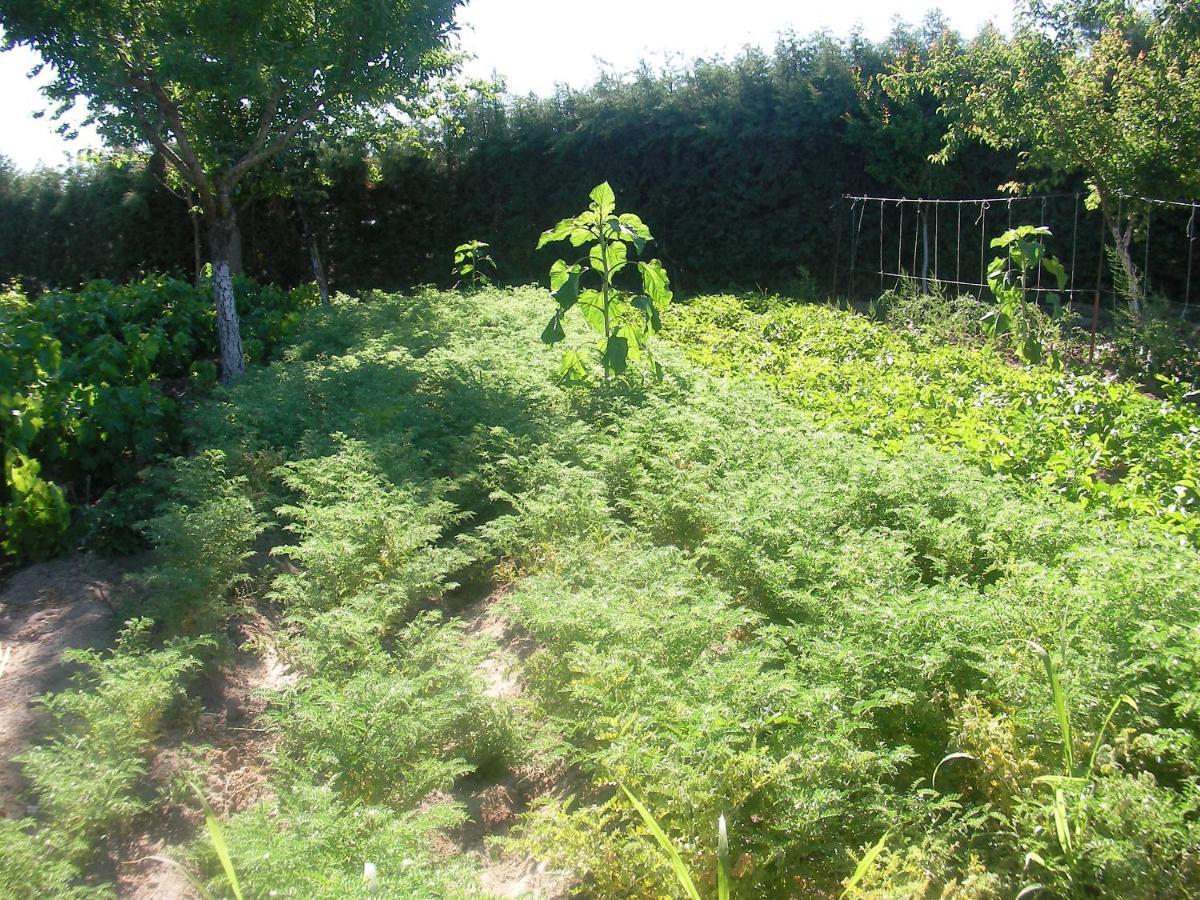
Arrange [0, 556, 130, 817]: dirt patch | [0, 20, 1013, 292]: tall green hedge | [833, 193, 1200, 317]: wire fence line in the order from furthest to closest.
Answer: [0, 20, 1013, 292]: tall green hedge → [833, 193, 1200, 317]: wire fence line → [0, 556, 130, 817]: dirt patch

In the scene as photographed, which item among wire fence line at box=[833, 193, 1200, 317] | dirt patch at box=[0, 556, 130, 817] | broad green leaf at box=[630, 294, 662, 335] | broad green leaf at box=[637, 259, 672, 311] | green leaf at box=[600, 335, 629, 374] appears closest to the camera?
dirt patch at box=[0, 556, 130, 817]

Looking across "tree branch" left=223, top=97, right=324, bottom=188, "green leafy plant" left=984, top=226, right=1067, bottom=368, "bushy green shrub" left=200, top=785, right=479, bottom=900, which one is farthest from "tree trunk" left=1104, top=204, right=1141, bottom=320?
"bushy green shrub" left=200, top=785, right=479, bottom=900

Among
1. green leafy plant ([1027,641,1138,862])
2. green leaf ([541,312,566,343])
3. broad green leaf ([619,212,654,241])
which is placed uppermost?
broad green leaf ([619,212,654,241])

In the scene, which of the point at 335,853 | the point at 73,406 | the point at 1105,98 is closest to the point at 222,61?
the point at 73,406

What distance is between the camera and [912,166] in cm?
1406

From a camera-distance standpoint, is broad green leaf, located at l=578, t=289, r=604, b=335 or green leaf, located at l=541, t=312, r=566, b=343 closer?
green leaf, located at l=541, t=312, r=566, b=343

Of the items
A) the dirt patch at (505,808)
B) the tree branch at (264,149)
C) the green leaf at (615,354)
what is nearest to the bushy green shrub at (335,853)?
the dirt patch at (505,808)

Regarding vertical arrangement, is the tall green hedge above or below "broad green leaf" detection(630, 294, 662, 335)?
above

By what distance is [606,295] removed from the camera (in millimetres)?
6707

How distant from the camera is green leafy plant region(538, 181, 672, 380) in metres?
6.53

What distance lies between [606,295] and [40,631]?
157 inches

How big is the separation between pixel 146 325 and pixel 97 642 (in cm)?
483

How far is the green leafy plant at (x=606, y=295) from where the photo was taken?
6531mm

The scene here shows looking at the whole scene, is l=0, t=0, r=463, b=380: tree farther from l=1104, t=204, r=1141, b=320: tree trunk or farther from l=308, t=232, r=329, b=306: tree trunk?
l=1104, t=204, r=1141, b=320: tree trunk
